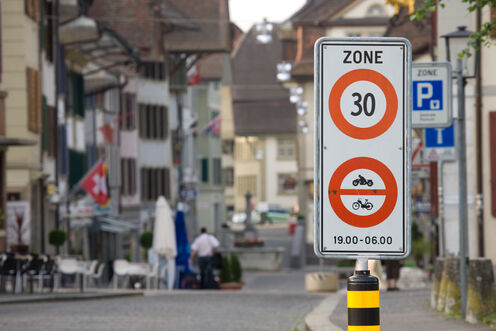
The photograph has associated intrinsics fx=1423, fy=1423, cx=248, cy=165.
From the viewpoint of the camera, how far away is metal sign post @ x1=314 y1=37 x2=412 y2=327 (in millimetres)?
6336

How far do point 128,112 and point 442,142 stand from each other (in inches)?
1569

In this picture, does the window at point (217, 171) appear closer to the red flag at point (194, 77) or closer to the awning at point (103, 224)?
the red flag at point (194, 77)

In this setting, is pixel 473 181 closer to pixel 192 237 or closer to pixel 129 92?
pixel 129 92

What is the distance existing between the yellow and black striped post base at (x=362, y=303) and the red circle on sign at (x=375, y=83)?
667 mm

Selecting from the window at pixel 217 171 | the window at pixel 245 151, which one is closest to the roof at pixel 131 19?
the window at pixel 217 171

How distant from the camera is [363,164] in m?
6.34

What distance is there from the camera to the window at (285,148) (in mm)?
127375

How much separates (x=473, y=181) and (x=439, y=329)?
14602mm

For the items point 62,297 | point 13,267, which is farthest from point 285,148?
point 62,297

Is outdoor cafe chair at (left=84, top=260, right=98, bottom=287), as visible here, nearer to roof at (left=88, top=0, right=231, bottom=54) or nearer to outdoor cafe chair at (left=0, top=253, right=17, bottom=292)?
outdoor cafe chair at (left=0, top=253, right=17, bottom=292)

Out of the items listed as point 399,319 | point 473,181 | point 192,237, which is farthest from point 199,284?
point 192,237

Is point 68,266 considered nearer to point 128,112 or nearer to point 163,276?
point 163,276

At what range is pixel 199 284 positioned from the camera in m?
37.6

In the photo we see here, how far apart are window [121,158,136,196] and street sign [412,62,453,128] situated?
40445 millimetres
